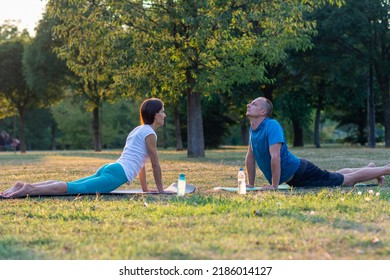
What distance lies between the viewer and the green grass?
16.8 ft

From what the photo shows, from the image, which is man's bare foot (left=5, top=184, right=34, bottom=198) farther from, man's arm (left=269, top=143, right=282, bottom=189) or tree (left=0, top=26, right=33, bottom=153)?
tree (left=0, top=26, right=33, bottom=153)

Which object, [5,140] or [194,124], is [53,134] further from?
[194,124]

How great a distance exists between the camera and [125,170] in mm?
9594

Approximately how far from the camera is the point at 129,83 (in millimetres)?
24375

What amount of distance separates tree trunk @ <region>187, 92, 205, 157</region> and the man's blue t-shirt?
52.5ft

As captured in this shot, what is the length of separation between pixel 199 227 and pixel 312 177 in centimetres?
467

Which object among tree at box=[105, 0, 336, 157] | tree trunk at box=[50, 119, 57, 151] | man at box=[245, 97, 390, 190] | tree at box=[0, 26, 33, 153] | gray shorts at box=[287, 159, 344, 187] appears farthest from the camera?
tree trunk at box=[50, 119, 57, 151]

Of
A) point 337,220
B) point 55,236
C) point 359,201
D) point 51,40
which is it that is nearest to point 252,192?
point 359,201

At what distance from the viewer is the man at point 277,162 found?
9.83 metres

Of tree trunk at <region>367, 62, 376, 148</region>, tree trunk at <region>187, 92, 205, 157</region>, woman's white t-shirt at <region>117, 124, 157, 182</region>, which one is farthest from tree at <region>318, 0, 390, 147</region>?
woman's white t-shirt at <region>117, 124, 157, 182</region>

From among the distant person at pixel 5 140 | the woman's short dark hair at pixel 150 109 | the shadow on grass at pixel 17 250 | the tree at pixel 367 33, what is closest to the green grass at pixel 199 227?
the shadow on grass at pixel 17 250

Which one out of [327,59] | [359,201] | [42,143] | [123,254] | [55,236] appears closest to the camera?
[123,254]

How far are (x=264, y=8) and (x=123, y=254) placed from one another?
1981 centimetres

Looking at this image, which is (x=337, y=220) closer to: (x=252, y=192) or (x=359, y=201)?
(x=359, y=201)
